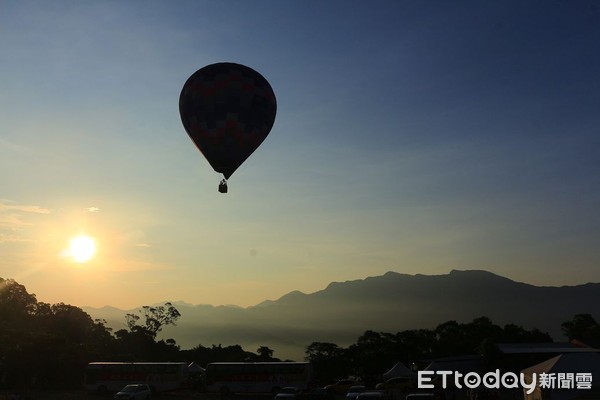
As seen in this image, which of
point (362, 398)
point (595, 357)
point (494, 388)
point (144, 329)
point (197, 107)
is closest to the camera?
point (595, 357)

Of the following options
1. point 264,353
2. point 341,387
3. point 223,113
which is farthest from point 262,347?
point 223,113

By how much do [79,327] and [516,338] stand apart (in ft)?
211

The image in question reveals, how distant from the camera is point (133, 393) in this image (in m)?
36.6

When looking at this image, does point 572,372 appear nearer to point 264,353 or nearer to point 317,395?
point 317,395

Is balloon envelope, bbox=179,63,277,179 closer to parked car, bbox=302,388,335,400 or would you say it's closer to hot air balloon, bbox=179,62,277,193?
hot air balloon, bbox=179,62,277,193

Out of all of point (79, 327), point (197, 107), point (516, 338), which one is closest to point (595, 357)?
point (197, 107)

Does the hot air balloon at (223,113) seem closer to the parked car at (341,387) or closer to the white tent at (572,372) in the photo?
the white tent at (572,372)

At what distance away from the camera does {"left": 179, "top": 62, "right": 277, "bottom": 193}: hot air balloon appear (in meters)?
33.8

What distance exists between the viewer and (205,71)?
3447 cm

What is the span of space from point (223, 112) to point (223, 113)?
0.20 feet

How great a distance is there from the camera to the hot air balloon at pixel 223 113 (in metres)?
33.8

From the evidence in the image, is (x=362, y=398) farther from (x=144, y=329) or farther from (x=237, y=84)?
(x=144, y=329)

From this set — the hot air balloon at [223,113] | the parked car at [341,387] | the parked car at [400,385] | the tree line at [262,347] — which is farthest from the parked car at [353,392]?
the tree line at [262,347]

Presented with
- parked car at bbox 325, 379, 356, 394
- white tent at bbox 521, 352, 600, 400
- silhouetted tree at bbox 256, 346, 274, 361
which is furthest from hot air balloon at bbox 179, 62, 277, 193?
silhouetted tree at bbox 256, 346, 274, 361
